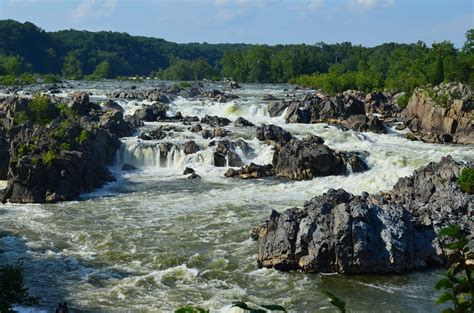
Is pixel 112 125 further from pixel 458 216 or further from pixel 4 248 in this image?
pixel 458 216

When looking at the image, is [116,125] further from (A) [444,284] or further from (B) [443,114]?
(A) [444,284]

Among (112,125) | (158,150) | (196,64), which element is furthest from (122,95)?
(196,64)

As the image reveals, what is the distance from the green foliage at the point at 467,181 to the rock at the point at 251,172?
564 inches

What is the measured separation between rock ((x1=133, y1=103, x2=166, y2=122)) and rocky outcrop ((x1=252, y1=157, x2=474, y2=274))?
110 ft

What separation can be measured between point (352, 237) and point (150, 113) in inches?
1494

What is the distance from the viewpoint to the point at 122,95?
7381 cm

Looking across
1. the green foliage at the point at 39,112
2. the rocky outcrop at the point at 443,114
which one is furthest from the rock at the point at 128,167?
the rocky outcrop at the point at 443,114

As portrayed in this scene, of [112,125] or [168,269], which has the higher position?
[112,125]

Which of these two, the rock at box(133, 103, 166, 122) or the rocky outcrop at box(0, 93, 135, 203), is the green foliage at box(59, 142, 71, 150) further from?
the rock at box(133, 103, 166, 122)

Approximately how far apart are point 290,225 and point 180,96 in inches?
2118

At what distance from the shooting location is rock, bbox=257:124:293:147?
43.7m

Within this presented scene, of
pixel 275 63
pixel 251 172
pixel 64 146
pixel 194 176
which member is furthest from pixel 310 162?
pixel 275 63

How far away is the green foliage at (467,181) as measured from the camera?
82.9 ft

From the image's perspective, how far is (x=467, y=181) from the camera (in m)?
25.4
